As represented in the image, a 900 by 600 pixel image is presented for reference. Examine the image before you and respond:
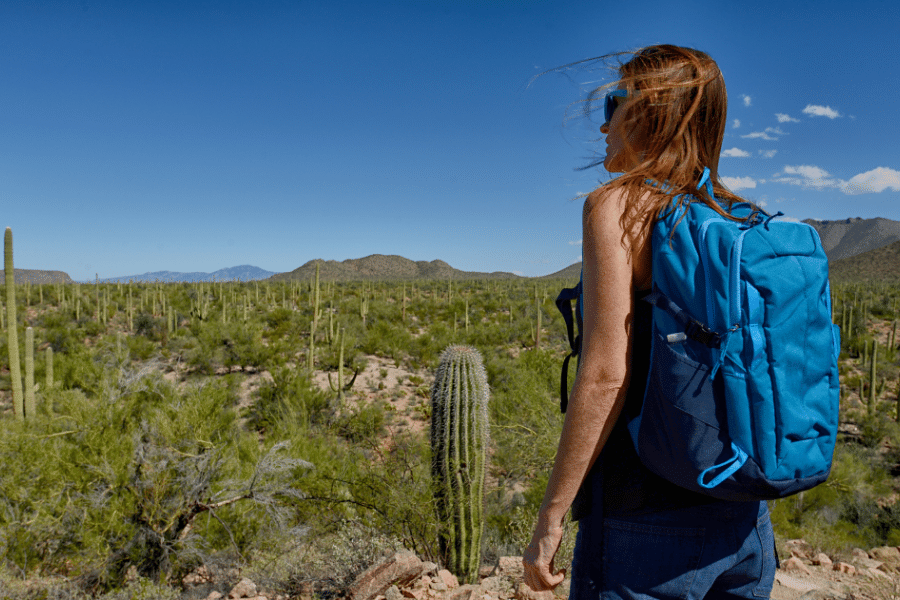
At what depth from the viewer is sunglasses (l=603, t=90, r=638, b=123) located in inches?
45.7

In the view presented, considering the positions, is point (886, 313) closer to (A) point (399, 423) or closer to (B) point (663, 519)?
(A) point (399, 423)

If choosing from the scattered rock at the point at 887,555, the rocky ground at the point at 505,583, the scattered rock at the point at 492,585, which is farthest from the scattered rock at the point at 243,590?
the scattered rock at the point at 887,555

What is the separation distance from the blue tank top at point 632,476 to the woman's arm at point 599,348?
0.04m

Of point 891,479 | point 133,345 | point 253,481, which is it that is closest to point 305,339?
point 133,345

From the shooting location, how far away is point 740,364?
86cm

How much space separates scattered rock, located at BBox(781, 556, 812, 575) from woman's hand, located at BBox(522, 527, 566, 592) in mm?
3474

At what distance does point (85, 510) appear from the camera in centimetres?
338

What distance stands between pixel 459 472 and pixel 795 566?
2.46 meters

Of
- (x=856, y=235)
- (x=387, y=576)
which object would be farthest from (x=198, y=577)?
(x=856, y=235)

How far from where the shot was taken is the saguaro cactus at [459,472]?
347 centimetres

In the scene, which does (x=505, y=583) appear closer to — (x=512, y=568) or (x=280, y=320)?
(x=512, y=568)

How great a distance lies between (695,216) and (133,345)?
14.0 m

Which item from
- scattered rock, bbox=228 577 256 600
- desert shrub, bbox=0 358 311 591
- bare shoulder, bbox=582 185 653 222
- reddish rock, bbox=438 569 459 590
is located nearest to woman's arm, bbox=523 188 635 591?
bare shoulder, bbox=582 185 653 222

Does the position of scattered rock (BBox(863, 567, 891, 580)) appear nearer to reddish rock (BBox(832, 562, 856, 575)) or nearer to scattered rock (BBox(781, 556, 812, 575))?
reddish rock (BBox(832, 562, 856, 575))
